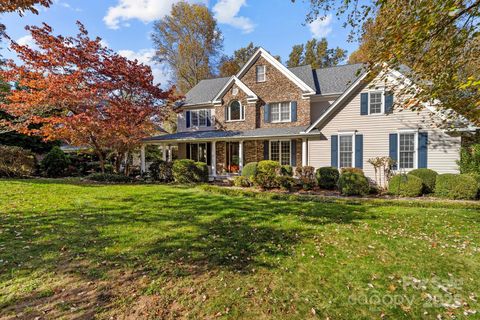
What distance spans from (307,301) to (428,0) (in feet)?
19.2

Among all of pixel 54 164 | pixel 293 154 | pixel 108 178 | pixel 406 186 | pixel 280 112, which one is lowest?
pixel 406 186

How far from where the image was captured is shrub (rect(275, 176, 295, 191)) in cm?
1261

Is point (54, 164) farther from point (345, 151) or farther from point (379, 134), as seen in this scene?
point (379, 134)

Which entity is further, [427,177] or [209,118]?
[209,118]

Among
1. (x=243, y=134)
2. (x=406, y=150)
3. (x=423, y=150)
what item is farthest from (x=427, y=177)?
(x=243, y=134)

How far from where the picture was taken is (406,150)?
40.8 ft

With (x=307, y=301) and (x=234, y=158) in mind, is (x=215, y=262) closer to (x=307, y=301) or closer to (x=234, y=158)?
(x=307, y=301)

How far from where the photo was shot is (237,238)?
17.5 ft

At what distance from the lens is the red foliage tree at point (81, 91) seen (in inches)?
490

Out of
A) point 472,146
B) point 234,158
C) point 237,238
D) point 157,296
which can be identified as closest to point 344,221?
point 237,238

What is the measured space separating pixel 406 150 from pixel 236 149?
10.4m

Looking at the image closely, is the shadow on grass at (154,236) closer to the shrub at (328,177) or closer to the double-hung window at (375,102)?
the shrub at (328,177)

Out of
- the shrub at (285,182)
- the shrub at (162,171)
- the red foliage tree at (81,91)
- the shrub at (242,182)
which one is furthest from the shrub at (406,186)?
the red foliage tree at (81,91)

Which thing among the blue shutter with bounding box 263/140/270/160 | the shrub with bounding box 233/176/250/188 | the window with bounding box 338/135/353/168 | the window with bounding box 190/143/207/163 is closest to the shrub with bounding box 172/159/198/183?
the shrub with bounding box 233/176/250/188
